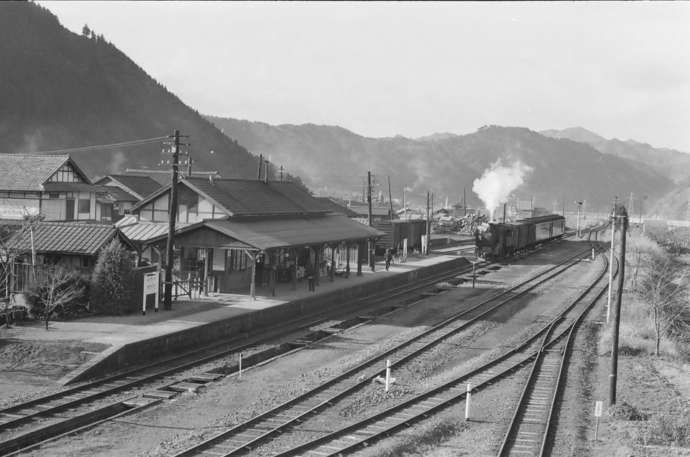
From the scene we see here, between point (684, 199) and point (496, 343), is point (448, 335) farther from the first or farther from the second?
point (684, 199)

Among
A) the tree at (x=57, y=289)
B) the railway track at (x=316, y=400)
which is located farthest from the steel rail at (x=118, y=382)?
the tree at (x=57, y=289)

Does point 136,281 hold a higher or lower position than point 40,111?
lower

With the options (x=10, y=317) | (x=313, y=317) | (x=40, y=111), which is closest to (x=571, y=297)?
(x=313, y=317)

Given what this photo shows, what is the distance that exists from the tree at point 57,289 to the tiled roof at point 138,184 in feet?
107

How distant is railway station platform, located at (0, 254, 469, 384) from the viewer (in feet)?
68.7

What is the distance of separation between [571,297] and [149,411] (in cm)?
2752

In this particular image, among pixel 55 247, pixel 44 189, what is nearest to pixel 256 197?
pixel 44 189

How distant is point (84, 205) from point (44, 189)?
161 inches

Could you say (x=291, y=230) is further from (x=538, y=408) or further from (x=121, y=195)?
(x=121, y=195)

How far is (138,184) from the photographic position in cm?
5906

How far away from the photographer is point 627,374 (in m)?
23.5

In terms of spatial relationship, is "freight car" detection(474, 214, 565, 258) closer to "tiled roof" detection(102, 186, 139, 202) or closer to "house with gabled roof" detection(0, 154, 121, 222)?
"tiled roof" detection(102, 186, 139, 202)

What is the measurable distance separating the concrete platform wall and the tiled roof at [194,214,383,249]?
2527 millimetres

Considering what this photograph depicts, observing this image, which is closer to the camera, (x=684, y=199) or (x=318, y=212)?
(x=318, y=212)
